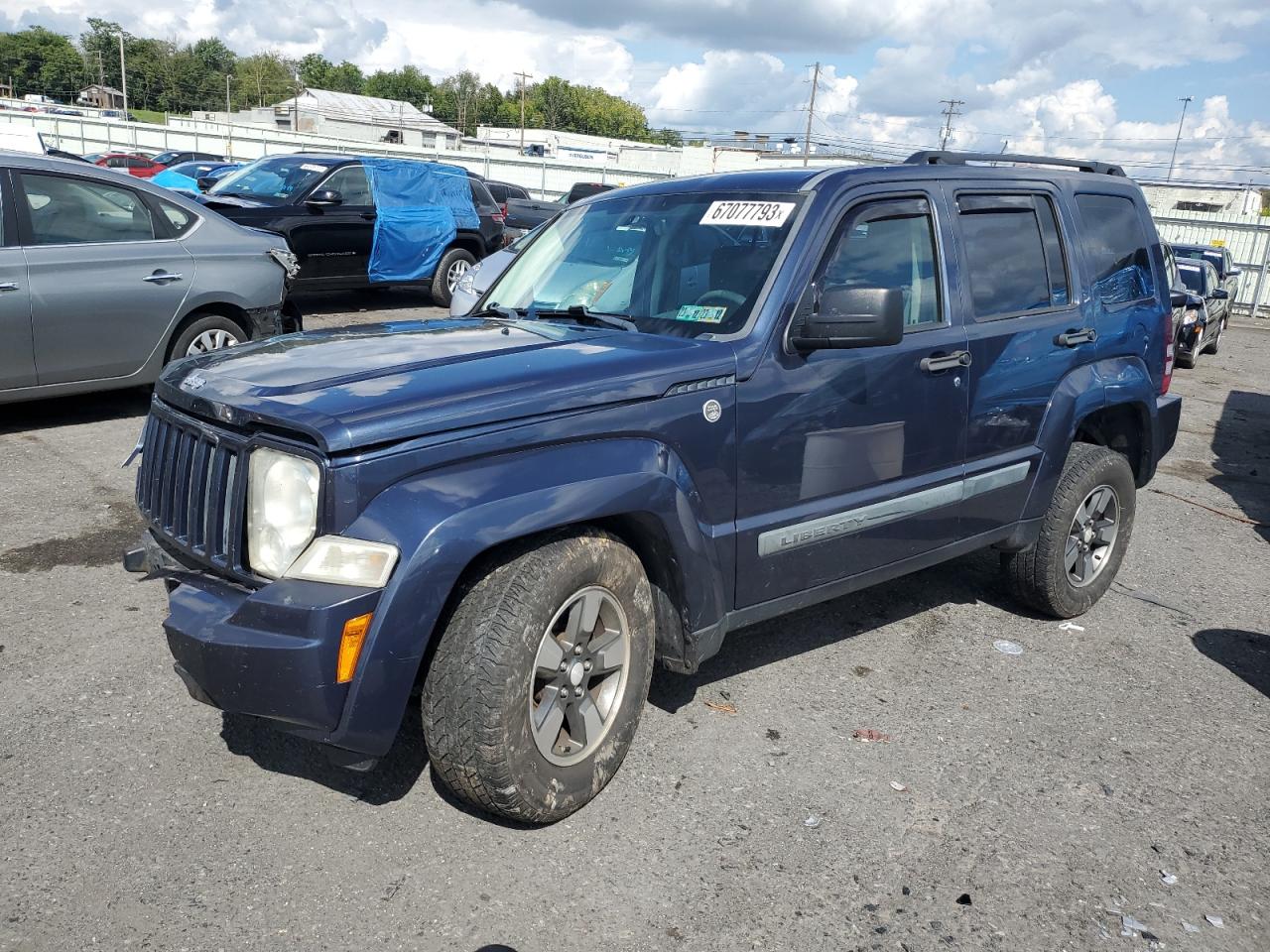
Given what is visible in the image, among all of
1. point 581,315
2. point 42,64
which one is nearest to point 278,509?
point 581,315

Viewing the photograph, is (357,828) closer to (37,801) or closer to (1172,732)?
(37,801)

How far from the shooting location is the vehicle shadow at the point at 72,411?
7.60 metres

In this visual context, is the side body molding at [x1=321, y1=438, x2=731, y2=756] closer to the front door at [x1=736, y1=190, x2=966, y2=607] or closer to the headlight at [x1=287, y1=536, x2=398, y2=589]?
the headlight at [x1=287, y1=536, x2=398, y2=589]

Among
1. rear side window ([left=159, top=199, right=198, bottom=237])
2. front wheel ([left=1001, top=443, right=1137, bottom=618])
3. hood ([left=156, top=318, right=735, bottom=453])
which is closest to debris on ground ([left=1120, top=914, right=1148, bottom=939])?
hood ([left=156, top=318, right=735, bottom=453])

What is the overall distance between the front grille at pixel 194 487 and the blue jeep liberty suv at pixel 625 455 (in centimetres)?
1

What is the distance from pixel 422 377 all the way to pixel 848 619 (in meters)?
2.70

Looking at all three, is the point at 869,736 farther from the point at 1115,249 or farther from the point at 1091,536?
the point at 1115,249

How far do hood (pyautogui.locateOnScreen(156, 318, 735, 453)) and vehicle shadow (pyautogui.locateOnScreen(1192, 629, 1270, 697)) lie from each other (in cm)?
291

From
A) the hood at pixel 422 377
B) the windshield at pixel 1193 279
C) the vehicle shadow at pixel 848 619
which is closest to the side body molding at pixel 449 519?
the hood at pixel 422 377

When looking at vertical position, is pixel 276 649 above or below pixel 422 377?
below

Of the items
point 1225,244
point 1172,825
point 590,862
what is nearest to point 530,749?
point 590,862

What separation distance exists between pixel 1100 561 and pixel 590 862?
3.35 m

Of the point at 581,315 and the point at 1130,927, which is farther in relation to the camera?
the point at 581,315

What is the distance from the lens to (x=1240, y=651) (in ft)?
16.1
